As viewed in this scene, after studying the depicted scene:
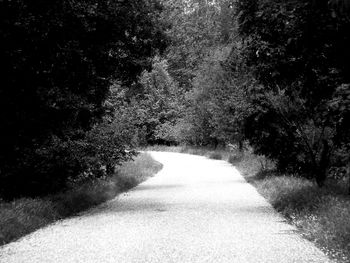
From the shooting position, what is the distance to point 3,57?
499 inches

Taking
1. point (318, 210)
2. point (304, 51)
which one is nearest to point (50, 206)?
point (318, 210)

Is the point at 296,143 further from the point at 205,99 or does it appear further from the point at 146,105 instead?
the point at 146,105

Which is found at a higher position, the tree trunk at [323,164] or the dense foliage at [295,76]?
the dense foliage at [295,76]

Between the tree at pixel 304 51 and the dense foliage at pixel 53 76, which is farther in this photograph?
the dense foliage at pixel 53 76

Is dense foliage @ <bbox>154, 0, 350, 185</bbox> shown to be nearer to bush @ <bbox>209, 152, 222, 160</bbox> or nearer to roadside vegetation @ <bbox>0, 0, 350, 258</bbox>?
roadside vegetation @ <bbox>0, 0, 350, 258</bbox>

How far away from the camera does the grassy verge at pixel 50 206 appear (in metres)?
10.5

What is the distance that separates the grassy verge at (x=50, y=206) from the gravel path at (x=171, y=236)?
12.1 inches

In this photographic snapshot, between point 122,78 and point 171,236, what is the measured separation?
9961mm

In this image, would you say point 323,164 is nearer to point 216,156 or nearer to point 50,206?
point 50,206

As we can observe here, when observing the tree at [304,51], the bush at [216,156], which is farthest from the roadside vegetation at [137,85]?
the bush at [216,156]

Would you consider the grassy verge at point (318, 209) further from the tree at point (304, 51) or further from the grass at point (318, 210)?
the tree at point (304, 51)

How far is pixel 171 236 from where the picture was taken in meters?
10.4

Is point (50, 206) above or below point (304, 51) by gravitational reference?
below

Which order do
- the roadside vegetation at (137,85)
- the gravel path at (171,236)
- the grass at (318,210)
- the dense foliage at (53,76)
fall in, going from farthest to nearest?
the dense foliage at (53,76)
the roadside vegetation at (137,85)
the grass at (318,210)
the gravel path at (171,236)
